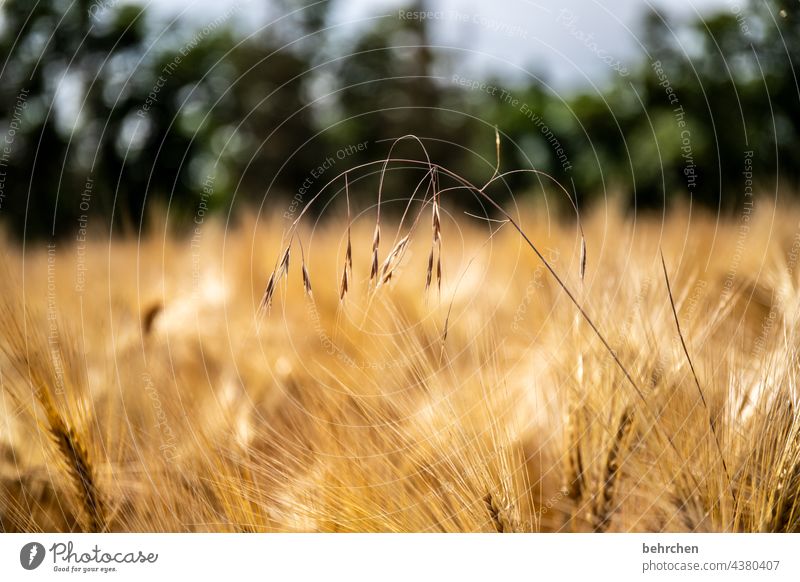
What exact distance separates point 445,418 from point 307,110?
118 centimetres

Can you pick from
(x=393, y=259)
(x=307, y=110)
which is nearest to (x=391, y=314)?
(x=393, y=259)

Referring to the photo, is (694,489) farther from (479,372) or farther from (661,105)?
(661,105)

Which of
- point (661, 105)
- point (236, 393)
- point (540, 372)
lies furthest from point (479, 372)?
point (661, 105)

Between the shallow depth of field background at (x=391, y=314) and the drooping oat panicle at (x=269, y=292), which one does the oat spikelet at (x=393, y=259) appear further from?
the drooping oat panicle at (x=269, y=292)

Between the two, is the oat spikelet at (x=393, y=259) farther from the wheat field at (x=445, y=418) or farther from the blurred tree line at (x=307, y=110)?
the blurred tree line at (x=307, y=110)

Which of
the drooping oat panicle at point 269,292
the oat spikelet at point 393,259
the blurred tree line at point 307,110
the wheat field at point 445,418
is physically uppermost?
the blurred tree line at point 307,110

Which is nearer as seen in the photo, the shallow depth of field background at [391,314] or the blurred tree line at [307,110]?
the shallow depth of field background at [391,314]

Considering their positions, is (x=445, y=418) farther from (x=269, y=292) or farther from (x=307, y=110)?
(x=307, y=110)

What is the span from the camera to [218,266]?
1.36 meters

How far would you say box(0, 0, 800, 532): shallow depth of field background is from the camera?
755mm

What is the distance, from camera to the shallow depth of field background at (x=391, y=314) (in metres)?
0.76

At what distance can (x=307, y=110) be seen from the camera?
65.6 inches

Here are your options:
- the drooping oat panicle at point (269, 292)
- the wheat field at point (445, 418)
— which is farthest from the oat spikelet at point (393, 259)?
the drooping oat panicle at point (269, 292)

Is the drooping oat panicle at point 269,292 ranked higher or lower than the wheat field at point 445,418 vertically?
higher
